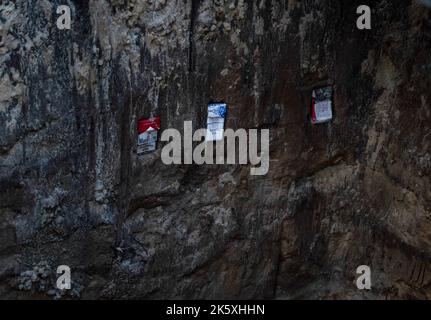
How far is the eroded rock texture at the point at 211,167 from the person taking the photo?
9.59 feet

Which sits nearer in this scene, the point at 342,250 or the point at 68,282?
the point at 68,282

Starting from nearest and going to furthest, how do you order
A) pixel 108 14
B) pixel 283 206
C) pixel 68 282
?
pixel 108 14 → pixel 68 282 → pixel 283 206

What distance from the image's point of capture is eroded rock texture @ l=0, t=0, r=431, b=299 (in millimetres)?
2924

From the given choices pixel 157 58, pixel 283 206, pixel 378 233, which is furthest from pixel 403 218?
pixel 157 58

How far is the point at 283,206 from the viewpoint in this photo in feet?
10.9

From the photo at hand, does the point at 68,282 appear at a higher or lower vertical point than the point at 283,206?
lower

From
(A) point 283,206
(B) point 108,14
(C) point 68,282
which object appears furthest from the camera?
(A) point 283,206

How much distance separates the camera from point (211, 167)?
3.19 m

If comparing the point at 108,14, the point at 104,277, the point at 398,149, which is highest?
the point at 108,14

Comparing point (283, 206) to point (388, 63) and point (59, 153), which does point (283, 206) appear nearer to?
point (388, 63)

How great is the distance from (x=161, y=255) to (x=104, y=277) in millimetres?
311

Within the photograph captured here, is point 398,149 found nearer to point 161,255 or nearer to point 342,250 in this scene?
point 342,250

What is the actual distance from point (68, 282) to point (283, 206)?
118cm

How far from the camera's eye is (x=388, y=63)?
312 centimetres
